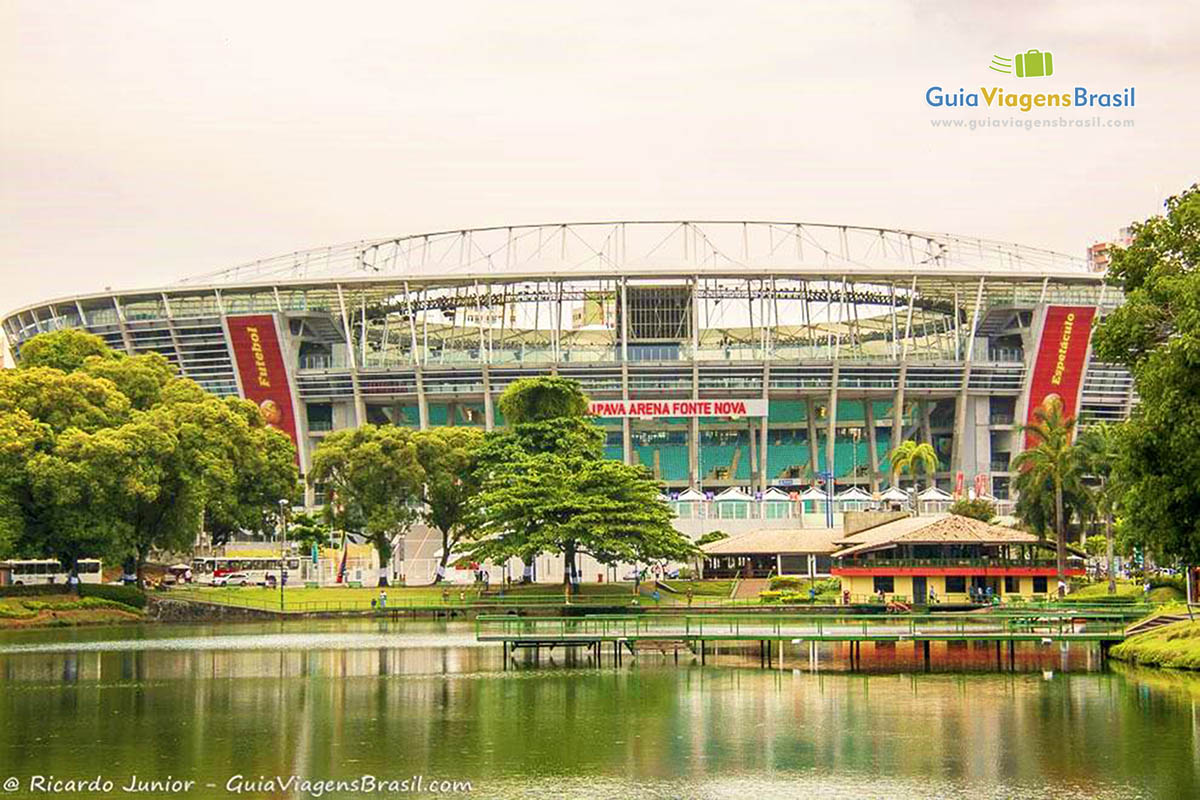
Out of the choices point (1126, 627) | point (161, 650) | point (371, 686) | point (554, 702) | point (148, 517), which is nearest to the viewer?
point (554, 702)

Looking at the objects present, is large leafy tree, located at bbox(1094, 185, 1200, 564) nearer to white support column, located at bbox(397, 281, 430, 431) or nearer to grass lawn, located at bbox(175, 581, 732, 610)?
grass lawn, located at bbox(175, 581, 732, 610)

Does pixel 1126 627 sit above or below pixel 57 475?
below

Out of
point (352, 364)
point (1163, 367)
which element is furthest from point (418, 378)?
point (1163, 367)

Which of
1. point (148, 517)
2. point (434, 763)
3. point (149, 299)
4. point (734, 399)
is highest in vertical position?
point (149, 299)

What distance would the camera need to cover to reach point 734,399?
160250 millimetres

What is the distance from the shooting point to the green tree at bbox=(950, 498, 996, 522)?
11906cm

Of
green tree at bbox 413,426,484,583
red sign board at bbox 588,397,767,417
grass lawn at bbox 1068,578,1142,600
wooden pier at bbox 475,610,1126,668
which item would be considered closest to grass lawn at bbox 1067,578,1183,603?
grass lawn at bbox 1068,578,1142,600

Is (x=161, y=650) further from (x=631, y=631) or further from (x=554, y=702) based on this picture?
(x=554, y=702)

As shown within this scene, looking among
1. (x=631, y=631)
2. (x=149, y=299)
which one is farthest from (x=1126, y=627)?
(x=149, y=299)

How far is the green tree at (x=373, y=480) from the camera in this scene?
112938 millimetres

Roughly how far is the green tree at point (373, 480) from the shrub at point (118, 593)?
757 inches

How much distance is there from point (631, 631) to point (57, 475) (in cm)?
3583

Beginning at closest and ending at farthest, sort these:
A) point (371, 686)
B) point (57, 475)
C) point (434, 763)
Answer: point (434, 763)
point (371, 686)
point (57, 475)

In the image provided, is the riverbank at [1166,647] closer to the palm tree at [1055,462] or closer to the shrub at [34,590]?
the palm tree at [1055,462]
